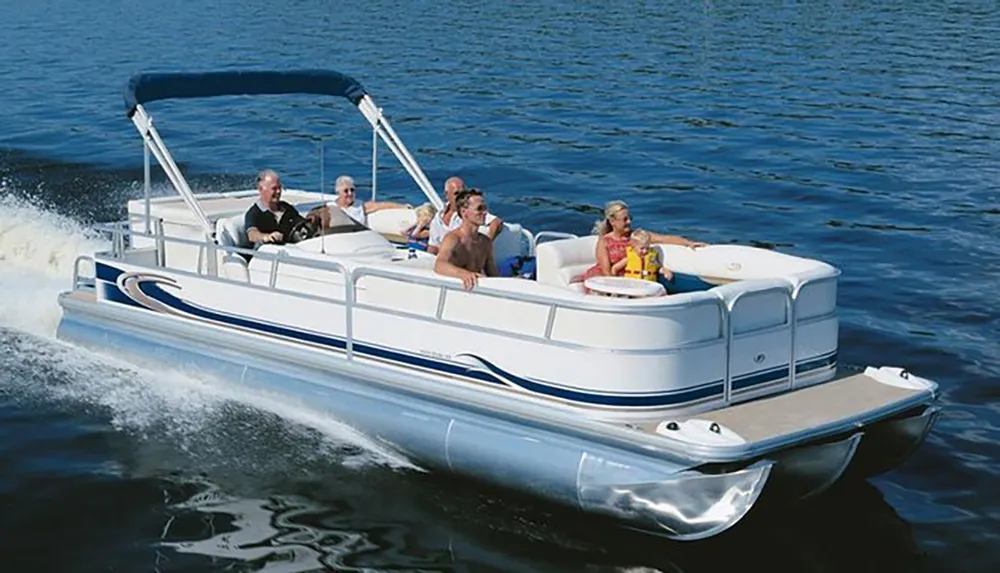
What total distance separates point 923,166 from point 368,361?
11.2 m

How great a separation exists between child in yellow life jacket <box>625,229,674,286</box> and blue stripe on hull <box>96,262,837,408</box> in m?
0.92

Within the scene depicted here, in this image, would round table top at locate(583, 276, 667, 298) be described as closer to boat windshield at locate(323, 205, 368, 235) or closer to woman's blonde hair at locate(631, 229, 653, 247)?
woman's blonde hair at locate(631, 229, 653, 247)

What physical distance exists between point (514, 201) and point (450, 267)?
8.44 metres

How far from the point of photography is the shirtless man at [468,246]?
772 cm

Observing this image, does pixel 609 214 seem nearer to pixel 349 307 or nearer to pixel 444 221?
pixel 349 307

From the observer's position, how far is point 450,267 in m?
7.62

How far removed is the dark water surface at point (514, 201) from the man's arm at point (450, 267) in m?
1.18

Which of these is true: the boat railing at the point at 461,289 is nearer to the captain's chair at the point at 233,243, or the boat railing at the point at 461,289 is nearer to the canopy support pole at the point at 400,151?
the captain's chair at the point at 233,243

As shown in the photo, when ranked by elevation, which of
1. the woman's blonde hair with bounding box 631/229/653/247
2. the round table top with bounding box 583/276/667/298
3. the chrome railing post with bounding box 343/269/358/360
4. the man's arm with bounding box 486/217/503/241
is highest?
the woman's blonde hair with bounding box 631/229/653/247

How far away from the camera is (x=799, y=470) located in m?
6.86

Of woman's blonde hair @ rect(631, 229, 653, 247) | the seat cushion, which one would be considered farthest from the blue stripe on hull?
woman's blonde hair @ rect(631, 229, 653, 247)

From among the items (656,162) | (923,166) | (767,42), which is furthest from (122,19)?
(923,166)

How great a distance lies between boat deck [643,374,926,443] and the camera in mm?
6816

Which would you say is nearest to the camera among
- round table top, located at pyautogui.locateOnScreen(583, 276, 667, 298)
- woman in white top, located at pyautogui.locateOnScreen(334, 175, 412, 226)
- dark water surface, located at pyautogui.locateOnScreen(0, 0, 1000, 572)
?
round table top, located at pyautogui.locateOnScreen(583, 276, 667, 298)
